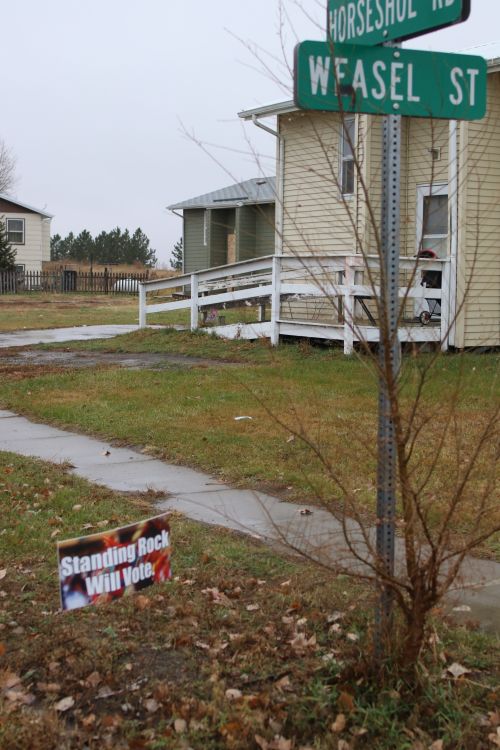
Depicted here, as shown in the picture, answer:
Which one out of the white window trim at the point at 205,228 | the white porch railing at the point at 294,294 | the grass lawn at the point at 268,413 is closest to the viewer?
the grass lawn at the point at 268,413

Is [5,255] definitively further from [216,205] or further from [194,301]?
[194,301]

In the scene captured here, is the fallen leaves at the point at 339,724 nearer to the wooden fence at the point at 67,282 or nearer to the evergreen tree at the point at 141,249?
the wooden fence at the point at 67,282

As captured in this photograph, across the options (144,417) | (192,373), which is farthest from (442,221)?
(144,417)

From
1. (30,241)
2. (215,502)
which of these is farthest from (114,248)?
(215,502)

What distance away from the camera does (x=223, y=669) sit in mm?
3908

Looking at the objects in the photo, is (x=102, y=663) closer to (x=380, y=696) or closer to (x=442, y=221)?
(x=380, y=696)

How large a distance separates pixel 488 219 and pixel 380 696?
39.1 feet

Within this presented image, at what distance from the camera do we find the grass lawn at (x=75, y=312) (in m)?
24.2

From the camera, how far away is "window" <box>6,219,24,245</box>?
46656 mm

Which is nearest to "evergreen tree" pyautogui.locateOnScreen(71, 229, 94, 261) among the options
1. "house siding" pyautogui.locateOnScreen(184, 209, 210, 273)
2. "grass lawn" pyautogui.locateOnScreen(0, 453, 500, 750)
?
"house siding" pyautogui.locateOnScreen(184, 209, 210, 273)

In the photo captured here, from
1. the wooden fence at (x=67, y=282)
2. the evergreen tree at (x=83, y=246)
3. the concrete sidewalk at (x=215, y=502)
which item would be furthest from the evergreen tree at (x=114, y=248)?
the concrete sidewalk at (x=215, y=502)

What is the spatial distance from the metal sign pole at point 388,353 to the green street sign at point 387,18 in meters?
0.32

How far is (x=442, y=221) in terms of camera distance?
15.4 m

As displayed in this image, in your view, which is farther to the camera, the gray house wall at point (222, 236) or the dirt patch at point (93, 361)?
the gray house wall at point (222, 236)
